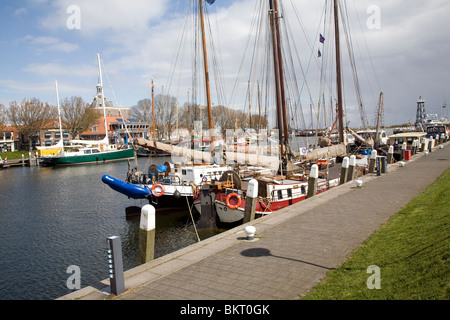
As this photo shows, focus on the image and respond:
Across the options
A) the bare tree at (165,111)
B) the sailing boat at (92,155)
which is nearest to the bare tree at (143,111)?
the bare tree at (165,111)

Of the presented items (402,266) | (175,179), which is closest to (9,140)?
(175,179)

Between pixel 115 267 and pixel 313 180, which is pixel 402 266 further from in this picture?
pixel 313 180

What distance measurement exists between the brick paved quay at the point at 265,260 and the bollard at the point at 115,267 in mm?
184

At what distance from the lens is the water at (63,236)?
13.7m

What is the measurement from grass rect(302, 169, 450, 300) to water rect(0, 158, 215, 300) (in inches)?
405

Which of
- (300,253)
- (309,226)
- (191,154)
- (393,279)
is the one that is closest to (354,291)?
(393,279)

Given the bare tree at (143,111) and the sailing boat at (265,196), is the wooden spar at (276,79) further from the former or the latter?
the bare tree at (143,111)

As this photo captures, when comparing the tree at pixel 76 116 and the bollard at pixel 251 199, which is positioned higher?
the tree at pixel 76 116

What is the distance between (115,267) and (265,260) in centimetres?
360

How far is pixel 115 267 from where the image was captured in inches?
265

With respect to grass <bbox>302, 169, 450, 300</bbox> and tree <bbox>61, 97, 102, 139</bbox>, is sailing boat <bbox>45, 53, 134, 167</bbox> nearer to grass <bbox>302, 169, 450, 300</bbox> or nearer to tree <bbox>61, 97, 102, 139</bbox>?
tree <bbox>61, 97, 102, 139</bbox>

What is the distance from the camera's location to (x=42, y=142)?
103688 mm

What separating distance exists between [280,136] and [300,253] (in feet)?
49.6

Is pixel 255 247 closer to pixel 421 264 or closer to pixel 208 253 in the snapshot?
pixel 208 253
